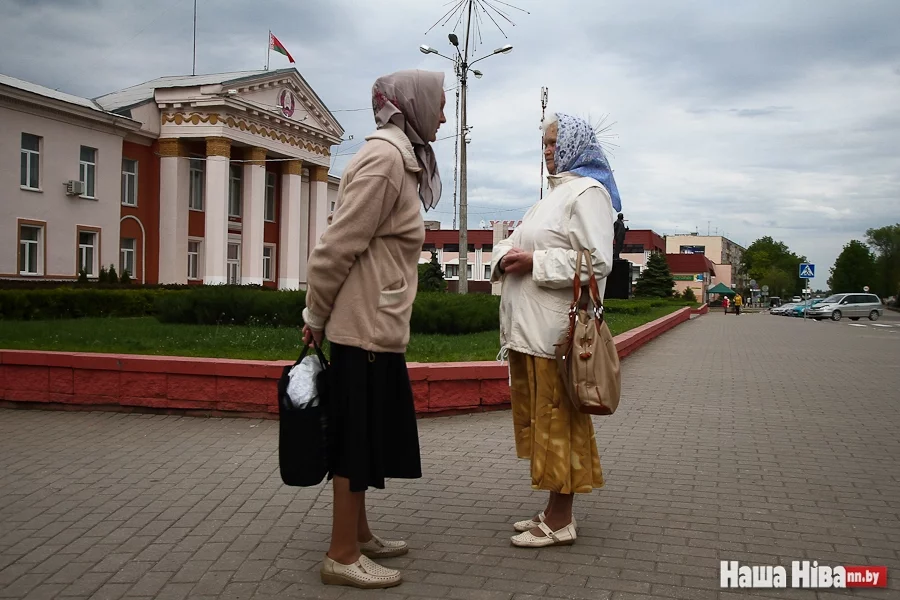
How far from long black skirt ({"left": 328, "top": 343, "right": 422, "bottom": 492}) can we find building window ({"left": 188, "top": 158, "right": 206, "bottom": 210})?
38.1 meters

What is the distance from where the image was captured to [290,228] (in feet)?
147

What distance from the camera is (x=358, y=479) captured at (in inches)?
132

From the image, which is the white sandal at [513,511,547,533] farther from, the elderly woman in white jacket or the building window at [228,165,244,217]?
the building window at [228,165,244,217]

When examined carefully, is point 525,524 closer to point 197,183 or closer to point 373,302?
point 373,302

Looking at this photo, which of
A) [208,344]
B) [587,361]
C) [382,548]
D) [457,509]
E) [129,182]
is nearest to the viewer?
[587,361]

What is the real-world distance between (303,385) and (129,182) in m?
36.9

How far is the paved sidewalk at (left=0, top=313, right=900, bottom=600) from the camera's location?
3467 millimetres

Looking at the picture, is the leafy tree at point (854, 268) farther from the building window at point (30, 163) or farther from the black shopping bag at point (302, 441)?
the black shopping bag at point (302, 441)

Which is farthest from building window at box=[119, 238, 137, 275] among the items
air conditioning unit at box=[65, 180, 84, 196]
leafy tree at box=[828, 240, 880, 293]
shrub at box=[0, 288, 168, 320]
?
leafy tree at box=[828, 240, 880, 293]

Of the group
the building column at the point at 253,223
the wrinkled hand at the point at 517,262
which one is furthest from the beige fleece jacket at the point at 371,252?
the building column at the point at 253,223

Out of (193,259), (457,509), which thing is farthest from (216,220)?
(457,509)

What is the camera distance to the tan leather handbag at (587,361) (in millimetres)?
3576

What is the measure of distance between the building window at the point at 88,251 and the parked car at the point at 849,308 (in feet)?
126

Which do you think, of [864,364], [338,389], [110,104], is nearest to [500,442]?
[338,389]
